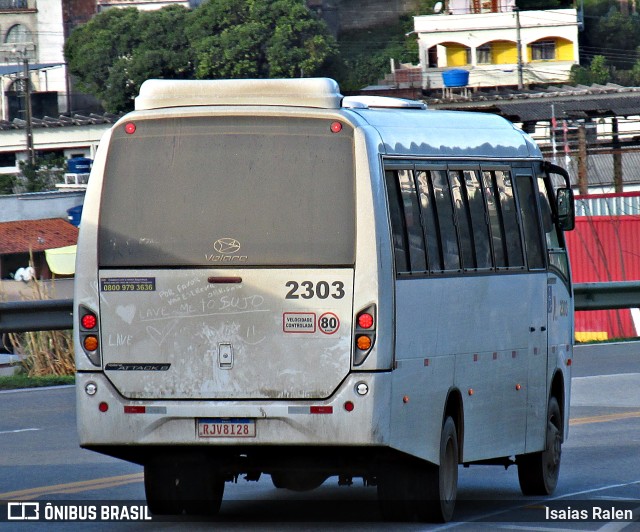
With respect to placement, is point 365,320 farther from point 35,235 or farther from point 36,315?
point 35,235

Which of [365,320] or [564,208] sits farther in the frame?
[564,208]

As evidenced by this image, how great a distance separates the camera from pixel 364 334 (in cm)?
904

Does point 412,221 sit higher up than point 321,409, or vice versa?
point 412,221

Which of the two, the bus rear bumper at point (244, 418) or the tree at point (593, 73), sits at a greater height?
the bus rear bumper at point (244, 418)

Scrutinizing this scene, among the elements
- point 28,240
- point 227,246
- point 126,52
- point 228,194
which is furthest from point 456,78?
point 227,246

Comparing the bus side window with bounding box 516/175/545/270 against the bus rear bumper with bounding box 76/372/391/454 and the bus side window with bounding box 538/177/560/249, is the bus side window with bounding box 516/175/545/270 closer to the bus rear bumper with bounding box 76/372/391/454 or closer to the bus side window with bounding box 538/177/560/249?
the bus side window with bounding box 538/177/560/249

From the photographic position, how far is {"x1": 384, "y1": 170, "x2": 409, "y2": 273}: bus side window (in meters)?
9.40

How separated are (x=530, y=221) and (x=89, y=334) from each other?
376cm

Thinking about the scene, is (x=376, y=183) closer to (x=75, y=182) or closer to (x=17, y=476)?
(x=17, y=476)

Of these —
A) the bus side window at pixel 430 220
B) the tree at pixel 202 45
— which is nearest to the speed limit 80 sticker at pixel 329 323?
the bus side window at pixel 430 220

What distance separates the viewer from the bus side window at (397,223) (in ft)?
30.8

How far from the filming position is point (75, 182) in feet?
229

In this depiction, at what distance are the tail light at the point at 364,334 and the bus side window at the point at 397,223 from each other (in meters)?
0.43

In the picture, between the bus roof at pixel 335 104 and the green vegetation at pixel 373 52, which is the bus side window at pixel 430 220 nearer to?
the bus roof at pixel 335 104
